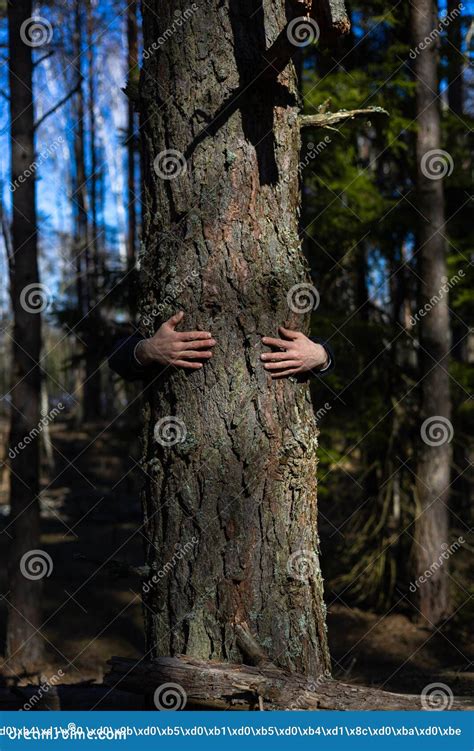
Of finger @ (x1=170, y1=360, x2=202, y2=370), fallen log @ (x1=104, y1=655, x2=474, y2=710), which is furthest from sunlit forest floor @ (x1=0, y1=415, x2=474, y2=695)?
finger @ (x1=170, y1=360, x2=202, y2=370)

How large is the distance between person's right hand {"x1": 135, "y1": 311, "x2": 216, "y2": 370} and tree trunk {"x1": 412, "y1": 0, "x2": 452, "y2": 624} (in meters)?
6.64

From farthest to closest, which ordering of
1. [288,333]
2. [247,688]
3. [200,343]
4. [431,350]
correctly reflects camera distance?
[431,350] → [288,333] → [200,343] → [247,688]

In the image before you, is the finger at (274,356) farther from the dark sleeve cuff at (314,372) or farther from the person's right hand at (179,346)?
the person's right hand at (179,346)

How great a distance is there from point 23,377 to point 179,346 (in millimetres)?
5893

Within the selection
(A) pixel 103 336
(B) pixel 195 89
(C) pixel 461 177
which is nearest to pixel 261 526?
(B) pixel 195 89

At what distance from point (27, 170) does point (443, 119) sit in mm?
5540

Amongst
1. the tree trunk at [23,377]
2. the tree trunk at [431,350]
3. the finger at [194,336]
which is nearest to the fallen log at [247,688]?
the finger at [194,336]

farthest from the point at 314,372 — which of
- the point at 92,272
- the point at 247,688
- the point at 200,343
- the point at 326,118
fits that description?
the point at 92,272

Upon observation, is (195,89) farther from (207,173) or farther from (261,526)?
(261,526)

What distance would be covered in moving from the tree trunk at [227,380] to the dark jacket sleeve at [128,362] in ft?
0.30

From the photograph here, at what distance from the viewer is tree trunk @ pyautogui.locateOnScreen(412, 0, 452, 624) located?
30.5ft

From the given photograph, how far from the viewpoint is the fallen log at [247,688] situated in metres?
2.88

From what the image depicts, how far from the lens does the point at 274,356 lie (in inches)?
125

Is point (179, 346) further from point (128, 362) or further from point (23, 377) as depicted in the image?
point (23, 377)
